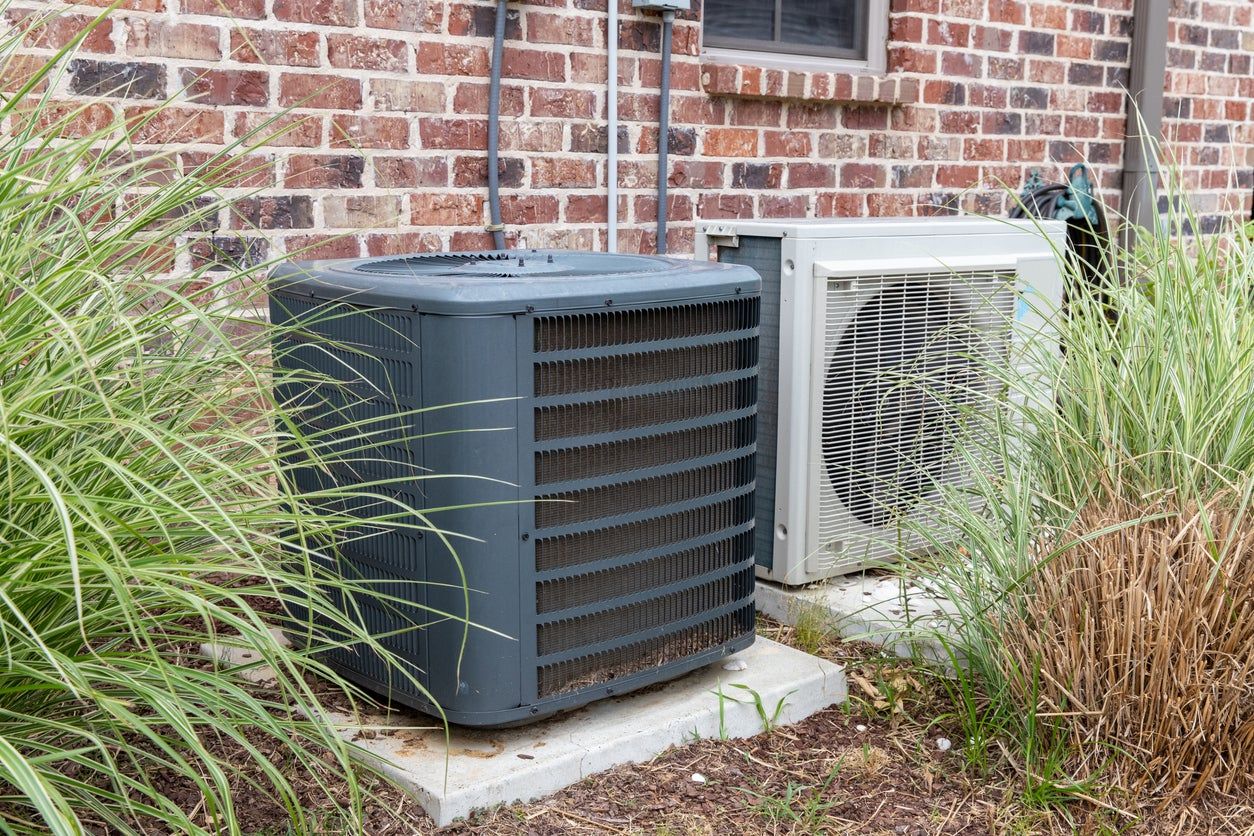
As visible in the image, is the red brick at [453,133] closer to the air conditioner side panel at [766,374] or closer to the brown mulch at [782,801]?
the air conditioner side panel at [766,374]

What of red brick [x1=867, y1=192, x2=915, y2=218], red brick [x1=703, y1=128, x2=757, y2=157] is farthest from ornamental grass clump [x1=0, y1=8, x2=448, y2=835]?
red brick [x1=867, y1=192, x2=915, y2=218]

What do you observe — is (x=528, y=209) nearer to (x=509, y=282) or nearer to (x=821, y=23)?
(x=821, y=23)

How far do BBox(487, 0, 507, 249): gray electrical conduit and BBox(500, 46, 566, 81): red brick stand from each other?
1.7 inches

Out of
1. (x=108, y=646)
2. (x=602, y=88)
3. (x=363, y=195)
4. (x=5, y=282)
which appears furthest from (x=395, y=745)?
(x=602, y=88)

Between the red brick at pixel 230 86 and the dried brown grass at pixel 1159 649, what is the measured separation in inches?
86.4

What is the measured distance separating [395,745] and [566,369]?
2.30 ft

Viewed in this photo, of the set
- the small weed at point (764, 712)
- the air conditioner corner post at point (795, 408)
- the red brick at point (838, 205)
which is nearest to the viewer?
the small weed at point (764, 712)

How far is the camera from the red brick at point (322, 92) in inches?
124

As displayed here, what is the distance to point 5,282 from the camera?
1560 millimetres

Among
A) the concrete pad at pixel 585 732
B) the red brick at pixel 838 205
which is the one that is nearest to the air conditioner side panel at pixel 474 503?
the concrete pad at pixel 585 732

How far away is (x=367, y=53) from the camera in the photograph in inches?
128

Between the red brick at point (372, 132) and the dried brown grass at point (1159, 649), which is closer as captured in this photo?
the dried brown grass at point (1159, 649)

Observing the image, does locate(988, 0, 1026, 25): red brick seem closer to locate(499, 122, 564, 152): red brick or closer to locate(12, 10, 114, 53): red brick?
locate(499, 122, 564, 152): red brick

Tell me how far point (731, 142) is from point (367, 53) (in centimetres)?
132
